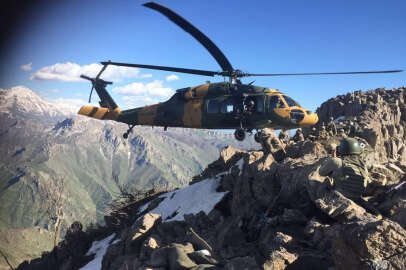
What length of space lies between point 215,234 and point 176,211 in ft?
24.0

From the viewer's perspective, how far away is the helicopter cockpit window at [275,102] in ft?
51.9

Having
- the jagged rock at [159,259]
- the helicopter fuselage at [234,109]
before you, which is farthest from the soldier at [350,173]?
the helicopter fuselage at [234,109]

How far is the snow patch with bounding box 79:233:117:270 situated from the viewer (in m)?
16.6

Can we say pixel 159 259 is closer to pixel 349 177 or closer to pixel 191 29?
pixel 349 177

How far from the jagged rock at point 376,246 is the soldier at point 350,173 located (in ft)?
11.1

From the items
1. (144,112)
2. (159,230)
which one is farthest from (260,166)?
(144,112)

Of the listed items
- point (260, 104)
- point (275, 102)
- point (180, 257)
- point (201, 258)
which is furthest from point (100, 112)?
point (201, 258)

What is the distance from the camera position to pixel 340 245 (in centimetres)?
586

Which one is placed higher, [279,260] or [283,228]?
[279,260]

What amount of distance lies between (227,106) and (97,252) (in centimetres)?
1236

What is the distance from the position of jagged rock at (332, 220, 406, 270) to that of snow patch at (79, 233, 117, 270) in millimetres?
13508

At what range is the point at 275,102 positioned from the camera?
52.0ft

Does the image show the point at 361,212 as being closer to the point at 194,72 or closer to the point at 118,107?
the point at 194,72

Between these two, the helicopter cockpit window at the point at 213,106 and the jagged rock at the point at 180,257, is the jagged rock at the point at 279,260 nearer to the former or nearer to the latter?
the jagged rock at the point at 180,257
